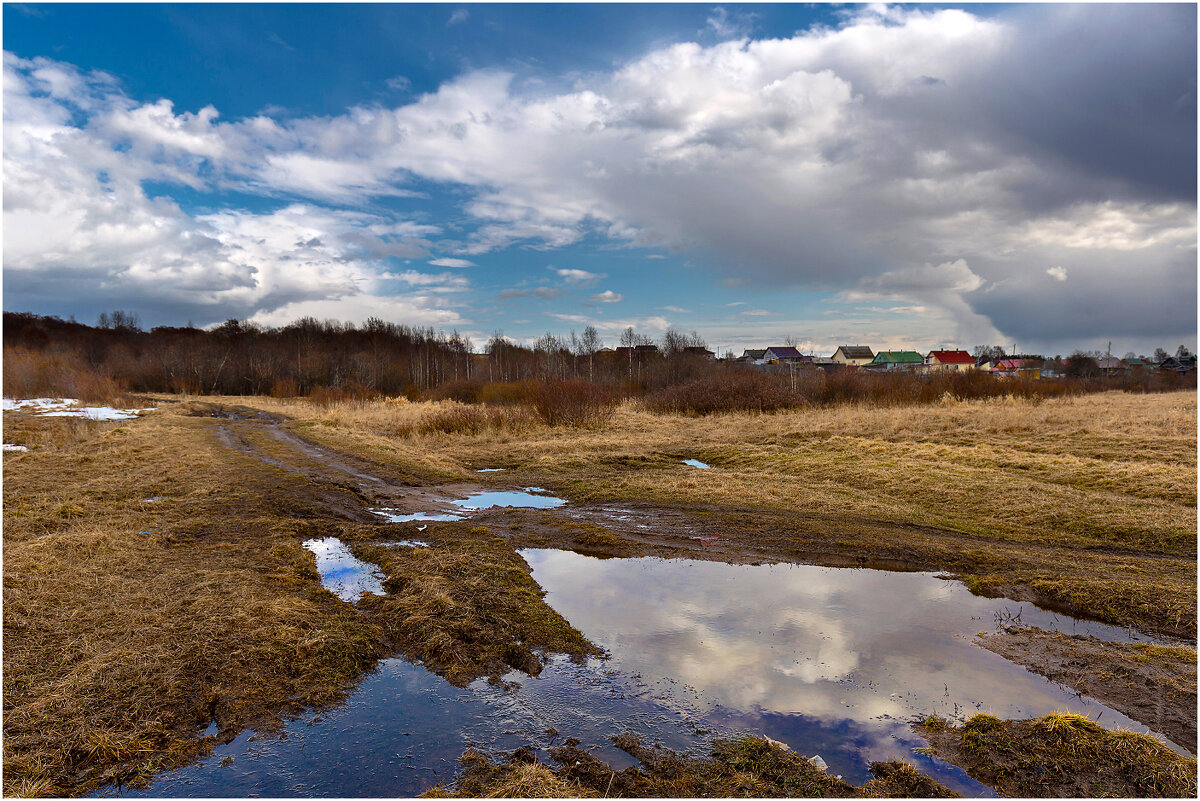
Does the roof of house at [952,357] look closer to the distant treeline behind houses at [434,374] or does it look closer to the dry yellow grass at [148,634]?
the distant treeline behind houses at [434,374]

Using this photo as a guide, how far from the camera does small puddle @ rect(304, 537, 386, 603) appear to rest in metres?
6.64

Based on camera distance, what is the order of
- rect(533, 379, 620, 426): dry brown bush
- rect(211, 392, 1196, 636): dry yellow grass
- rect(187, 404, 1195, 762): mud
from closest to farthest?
rect(211, 392, 1196, 636): dry yellow grass < rect(187, 404, 1195, 762): mud < rect(533, 379, 620, 426): dry brown bush

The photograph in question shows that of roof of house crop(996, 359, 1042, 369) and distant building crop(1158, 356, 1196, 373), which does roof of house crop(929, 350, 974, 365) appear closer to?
roof of house crop(996, 359, 1042, 369)

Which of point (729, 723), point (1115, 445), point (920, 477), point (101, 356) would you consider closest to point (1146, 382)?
point (1115, 445)

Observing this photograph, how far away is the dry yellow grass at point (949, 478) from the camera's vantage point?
7.31 meters

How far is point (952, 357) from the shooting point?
101 m

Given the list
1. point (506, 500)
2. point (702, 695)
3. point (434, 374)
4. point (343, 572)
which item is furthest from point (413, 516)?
point (434, 374)

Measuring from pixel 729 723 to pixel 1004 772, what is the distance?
1.62 meters

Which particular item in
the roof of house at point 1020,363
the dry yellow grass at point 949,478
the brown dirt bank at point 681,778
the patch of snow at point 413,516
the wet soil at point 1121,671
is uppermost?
the roof of house at point 1020,363

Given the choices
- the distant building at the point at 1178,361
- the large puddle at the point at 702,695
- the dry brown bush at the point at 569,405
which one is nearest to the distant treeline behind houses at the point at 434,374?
the dry brown bush at the point at 569,405

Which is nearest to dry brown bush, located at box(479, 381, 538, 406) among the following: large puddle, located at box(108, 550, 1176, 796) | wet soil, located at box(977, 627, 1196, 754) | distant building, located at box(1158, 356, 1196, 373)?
large puddle, located at box(108, 550, 1176, 796)

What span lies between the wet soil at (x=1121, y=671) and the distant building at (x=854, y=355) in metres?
102

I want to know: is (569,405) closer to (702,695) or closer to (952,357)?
(702,695)

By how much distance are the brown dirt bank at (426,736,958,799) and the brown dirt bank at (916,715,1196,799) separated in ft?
1.45
